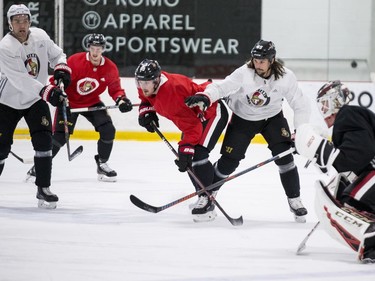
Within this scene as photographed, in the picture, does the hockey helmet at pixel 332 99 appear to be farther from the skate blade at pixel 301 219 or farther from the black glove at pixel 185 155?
the skate blade at pixel 301 219

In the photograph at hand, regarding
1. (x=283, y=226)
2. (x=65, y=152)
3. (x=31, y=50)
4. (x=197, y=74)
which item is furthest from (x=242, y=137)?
(x=197, y=74)

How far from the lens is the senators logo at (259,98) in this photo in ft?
13.4

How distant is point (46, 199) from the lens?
14.3 ft

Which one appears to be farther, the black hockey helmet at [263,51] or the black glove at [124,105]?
the black glove at [124,105]

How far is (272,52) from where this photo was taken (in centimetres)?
398

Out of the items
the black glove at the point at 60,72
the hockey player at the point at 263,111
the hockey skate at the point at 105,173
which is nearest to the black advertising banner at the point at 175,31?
the hockey skate at the point at 105,173

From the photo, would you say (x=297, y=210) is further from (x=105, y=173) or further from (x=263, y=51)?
(x=105, y=173)

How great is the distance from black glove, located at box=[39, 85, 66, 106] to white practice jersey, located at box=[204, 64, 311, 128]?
780 millimetres

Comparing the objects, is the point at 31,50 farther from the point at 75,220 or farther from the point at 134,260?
the point at 134,260

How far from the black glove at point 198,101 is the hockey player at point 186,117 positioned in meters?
0.12

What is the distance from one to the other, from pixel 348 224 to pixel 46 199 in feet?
6.10

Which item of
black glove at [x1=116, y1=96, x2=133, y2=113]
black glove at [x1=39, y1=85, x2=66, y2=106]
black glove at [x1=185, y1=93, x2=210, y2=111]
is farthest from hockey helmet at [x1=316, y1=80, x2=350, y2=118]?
black glove at [x1=116, y1=96, x2=133, y2=113]

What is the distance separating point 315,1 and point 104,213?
15.1 ft

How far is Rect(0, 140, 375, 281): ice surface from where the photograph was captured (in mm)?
2916
